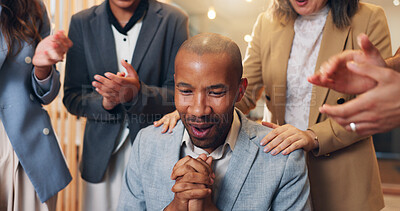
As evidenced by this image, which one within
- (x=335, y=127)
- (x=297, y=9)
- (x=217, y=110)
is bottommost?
(x=335, y=127)

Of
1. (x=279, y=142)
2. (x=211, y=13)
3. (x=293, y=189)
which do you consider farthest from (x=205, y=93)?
(x=211, y=13)

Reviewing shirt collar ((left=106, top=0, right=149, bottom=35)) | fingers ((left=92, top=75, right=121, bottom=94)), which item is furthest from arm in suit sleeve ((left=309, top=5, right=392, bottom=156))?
shirt collar ((left=106, top=0, right=149, bottom=35))

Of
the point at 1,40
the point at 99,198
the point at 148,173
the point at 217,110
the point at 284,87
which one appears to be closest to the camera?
the point at 217,110

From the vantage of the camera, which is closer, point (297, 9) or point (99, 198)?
point (297, 9)

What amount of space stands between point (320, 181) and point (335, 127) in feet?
0.89

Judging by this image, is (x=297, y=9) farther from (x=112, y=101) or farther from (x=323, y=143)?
(x=112, y=101)

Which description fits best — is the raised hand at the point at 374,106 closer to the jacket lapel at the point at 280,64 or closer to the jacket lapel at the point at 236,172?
the jacket lapel at the point at 236,172

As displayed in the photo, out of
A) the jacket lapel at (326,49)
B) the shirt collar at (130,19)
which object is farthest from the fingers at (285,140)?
the shirt collar at (130,19)

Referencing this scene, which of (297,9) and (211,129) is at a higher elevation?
(297,9)

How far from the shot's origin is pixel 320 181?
1579 millimetres

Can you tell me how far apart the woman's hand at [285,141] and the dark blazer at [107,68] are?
0.59m

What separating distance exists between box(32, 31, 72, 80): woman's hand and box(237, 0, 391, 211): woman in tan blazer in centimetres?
80

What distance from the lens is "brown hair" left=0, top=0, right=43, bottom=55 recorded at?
1.51m

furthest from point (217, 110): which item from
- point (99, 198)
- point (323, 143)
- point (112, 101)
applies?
point (99, 198)
